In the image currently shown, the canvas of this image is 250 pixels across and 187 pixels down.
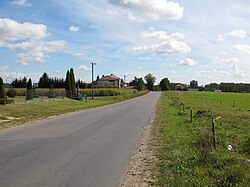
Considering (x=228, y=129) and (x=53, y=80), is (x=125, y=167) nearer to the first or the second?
(x=228, y=129)

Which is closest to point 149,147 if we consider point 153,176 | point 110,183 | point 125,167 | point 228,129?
point 125,167

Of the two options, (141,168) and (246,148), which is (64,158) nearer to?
(141,168)

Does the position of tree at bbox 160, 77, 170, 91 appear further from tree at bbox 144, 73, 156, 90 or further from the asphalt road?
the asphalt road

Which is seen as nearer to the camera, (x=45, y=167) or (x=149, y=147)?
(x=45, y=167)

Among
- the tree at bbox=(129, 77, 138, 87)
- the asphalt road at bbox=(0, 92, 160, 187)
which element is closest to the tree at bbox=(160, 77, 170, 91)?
the tree at bbox=(129, 77, 138, 87)

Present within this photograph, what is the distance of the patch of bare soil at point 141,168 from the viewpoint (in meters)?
7.01

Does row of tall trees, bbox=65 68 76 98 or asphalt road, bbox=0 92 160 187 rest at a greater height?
row of tall trees, bbox=65 68 76 98

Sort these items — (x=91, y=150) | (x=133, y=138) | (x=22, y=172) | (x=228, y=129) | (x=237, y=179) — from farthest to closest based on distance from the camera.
Answer: (x=228, y=129)
(x=133, y=138)
(x=91, y=150)
(x=22, y=172)
(x=237, y=179)

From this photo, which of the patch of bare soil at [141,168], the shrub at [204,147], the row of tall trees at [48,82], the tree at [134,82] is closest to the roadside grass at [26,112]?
the patch of bare soil at [141,168]

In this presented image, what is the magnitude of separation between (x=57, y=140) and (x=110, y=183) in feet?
19.8

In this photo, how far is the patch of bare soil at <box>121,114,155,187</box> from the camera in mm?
7013

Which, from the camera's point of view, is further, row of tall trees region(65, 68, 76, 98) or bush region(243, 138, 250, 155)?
row of tall trees region(65, 68, 76, 98)

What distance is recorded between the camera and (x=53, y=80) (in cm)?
9088

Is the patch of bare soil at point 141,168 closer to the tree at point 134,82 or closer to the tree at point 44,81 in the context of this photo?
the tree at point 44,81
